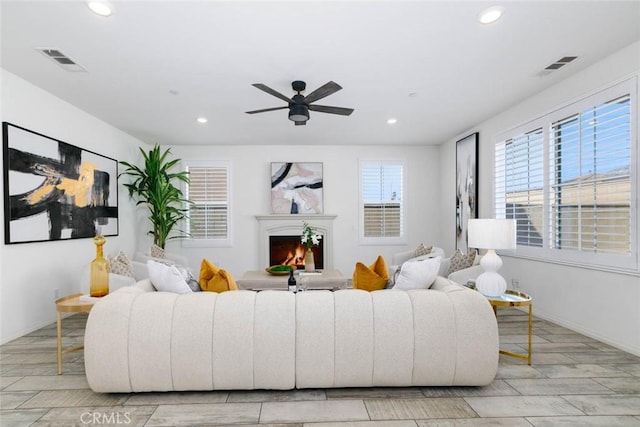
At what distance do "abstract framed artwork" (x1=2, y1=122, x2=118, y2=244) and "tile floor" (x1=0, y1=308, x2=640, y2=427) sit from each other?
151cm

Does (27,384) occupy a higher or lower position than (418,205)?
lower

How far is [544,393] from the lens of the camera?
2.32 meters

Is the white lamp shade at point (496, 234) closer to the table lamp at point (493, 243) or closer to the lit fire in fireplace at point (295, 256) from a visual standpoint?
the table lamp at point (493, 243)

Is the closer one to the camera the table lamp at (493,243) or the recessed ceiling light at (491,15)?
the recessed ceiling light at (491,15)

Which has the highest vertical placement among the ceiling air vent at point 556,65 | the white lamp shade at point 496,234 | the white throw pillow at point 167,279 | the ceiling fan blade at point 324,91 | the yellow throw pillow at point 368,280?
the ceiling air vent at point 556,65

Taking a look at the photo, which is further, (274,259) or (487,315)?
(274,259)

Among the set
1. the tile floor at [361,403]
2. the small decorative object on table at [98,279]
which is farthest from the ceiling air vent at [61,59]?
the tile floor at [361,403]

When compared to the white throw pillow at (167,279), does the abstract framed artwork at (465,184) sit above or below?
above

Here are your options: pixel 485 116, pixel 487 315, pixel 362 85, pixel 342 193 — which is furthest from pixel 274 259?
pixel 487 315

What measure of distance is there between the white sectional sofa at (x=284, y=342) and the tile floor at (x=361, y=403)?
0.30 feet

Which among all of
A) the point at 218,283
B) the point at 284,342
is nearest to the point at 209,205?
the point at 218,283

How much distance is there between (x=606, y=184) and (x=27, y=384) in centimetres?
515

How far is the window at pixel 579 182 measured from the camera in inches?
121

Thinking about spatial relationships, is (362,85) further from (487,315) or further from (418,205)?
(418,205)
